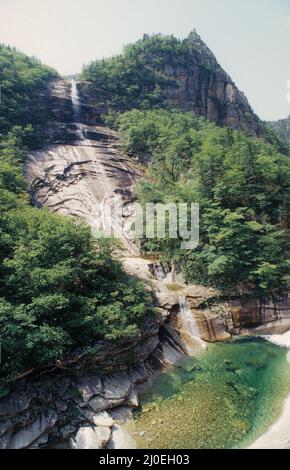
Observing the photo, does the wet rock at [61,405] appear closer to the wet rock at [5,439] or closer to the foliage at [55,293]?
the foliage at [55,293]

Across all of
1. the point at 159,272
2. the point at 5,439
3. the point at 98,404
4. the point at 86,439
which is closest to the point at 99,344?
the point at 98,404

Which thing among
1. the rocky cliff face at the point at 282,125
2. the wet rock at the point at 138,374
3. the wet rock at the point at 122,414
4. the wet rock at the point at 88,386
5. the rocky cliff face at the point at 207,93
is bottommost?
the wet rock at the point at 122,414

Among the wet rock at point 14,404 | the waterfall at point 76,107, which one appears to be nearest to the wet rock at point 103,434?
the wet rock at point 14,404

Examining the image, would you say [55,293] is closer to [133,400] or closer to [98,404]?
[98,404]

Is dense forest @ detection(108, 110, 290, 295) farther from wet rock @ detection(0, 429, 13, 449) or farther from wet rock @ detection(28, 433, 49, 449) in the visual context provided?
wet rock @ detection(0, 429, 13, 449)

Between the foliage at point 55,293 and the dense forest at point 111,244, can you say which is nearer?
the foliage at point 55,293

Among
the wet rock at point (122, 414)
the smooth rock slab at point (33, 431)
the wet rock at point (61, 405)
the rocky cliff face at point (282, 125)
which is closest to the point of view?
the smooth rock slab at point (33, 431)
